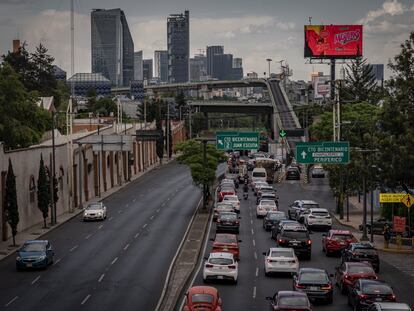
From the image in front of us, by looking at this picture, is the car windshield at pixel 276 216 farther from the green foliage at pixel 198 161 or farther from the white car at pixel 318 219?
the green foliage at pixel 198 161

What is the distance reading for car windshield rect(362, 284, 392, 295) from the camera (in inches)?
1303

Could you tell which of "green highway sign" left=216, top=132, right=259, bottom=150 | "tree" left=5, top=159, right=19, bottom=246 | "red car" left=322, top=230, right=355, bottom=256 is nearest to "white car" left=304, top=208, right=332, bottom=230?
"green highway sign" left=216, top=132, right=259, bottom=150

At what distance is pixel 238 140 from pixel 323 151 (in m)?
9.12

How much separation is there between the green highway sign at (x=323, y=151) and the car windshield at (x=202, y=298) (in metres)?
26.2

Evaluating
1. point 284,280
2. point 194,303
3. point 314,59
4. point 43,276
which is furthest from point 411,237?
point 314,59

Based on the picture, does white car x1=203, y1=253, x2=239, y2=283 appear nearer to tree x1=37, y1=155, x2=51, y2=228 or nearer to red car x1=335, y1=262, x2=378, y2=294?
red car x1=335, y1=262, x2=378, y2=294

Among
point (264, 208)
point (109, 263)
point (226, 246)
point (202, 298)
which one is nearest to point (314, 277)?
point (202, 298)

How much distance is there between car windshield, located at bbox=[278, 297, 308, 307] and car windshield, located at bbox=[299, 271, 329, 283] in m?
5.36

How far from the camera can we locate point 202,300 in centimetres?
3131

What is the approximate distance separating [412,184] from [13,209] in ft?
84.8

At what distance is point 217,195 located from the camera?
89.6m

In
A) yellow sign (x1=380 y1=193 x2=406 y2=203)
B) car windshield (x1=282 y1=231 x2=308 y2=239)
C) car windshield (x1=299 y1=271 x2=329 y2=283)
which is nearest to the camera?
car windshield (x1=299 y1=271 x2=329 y2=283)

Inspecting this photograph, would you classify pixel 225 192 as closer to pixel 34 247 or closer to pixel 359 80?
pixel 34 247

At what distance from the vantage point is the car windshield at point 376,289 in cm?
3309
